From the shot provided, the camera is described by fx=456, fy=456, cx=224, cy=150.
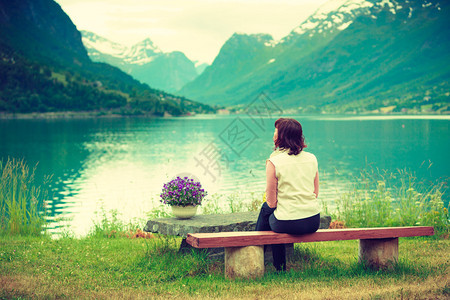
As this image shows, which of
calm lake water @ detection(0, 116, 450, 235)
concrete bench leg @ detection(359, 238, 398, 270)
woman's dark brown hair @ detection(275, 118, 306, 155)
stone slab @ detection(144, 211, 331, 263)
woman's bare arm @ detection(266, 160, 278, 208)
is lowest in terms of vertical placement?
calm lake water @ detection(0, 116, 450, 235)

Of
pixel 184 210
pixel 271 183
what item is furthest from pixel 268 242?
pixel 184 210

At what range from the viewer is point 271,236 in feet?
22.7

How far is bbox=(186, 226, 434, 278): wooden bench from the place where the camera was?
6.81 metres

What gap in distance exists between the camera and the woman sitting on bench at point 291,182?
679 cm

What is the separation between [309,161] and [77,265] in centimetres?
438

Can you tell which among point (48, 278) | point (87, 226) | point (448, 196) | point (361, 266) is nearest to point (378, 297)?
point (361, 266)

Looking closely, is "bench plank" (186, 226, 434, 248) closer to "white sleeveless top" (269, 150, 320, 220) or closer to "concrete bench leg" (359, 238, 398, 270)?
"concrete bench leg" (359, 238, 398, 270)

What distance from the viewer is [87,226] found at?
19.2 meters

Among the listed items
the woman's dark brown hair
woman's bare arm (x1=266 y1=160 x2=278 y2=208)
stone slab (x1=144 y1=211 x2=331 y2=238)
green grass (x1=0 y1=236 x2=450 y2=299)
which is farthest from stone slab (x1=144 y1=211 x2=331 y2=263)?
the woman's dark brown hair

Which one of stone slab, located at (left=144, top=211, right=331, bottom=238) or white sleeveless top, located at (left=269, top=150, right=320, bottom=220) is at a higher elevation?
white sleeveless top, located at (left=269, top=150, right=320, bottom=220)

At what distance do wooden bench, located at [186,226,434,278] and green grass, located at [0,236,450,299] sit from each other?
0.21m

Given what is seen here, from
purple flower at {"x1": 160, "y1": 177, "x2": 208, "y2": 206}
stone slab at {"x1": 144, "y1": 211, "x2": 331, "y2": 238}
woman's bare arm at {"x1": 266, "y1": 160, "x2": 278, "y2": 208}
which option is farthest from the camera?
purple flower at {"x1": 160, "y1": 177, "x2": 208, "y2": 206}

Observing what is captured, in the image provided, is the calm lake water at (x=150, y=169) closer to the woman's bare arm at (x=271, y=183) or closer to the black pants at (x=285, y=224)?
the black pants at (x=285, y=224)

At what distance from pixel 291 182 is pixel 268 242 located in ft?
3.27
